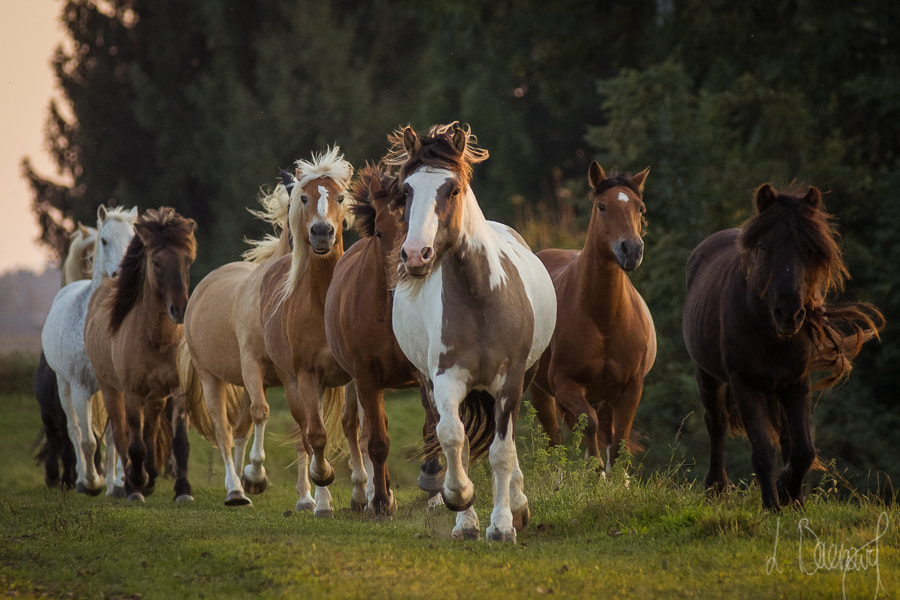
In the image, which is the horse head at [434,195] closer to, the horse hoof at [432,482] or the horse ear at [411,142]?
the horse ear at [411,142]

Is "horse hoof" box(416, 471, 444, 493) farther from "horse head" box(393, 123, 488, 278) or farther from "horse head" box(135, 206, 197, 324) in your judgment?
"horse head" box(135, 206, 197, 324)

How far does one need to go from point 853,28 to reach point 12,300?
57.7 m

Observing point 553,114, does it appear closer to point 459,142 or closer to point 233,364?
point 233,364

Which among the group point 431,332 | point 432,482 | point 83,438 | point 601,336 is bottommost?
point 432,482

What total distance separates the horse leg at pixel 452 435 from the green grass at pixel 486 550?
296mm

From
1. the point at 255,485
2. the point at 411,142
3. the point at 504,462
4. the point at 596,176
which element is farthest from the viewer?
the point at 255,485

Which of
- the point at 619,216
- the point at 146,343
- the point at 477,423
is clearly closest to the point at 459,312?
the point at 477,423

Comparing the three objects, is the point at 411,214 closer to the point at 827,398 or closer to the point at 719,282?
the point at 719,282

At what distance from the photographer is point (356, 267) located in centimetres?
812

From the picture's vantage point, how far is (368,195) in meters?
Result: 8.55

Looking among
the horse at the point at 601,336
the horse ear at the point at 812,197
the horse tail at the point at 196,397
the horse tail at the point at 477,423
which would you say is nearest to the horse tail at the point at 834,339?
the horse ear at the point at 812,197

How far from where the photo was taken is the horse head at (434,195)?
5.84 m

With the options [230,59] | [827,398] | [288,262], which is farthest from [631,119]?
[230,59]

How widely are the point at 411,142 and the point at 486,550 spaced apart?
94.4 inches
